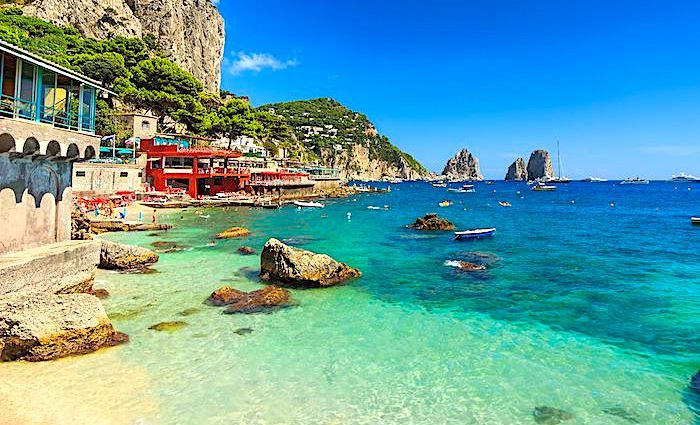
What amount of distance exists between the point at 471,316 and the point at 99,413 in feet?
37.6

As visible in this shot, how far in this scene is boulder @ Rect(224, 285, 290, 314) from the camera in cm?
1473

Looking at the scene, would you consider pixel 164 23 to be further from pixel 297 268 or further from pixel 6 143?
pixel 6 143

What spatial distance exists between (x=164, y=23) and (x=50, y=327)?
115 m

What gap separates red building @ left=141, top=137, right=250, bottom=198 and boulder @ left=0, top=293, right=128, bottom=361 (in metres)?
49.4

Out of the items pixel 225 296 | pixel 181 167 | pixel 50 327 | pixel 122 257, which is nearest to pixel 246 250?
pixel 122 257

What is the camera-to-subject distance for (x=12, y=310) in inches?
405

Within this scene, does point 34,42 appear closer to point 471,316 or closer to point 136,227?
point 136,227

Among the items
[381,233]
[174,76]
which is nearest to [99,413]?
[381,233]

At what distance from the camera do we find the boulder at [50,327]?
33.0ft

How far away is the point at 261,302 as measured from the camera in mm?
15305

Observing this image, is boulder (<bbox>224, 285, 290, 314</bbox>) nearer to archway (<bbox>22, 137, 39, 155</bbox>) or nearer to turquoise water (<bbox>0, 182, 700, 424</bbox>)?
turquoise water (<bbox>0, 182, 700, 424</bbox>)

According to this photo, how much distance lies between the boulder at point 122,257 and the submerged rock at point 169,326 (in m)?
8.57

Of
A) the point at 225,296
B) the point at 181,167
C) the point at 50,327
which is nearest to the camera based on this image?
the point at 50,327

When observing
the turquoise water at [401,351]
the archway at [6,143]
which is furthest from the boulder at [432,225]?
the archway at [6,143]
